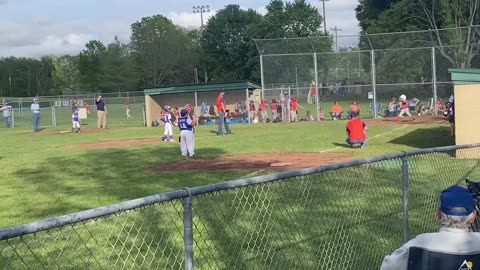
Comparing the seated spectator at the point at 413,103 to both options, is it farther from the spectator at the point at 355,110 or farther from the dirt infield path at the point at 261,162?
the dirt infield path at the point at 261,162

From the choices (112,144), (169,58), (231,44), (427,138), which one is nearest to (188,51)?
(169,58)

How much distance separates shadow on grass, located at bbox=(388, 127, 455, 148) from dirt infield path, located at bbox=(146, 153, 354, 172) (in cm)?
341

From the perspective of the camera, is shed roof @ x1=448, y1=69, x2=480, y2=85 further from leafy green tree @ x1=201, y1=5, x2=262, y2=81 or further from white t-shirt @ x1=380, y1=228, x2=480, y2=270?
leafy green tree @ x1=201, y1=5, x2=262, y2=81

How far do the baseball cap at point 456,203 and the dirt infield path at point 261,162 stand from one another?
1013 centimetres

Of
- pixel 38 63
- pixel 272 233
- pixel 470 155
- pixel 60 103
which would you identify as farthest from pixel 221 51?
pixel 272 233

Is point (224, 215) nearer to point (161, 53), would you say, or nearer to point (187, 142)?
point (187, 142)

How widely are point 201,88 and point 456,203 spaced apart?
3463cm

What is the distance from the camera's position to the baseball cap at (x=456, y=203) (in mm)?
3146

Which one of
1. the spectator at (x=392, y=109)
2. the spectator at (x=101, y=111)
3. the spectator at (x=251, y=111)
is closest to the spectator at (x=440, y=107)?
the spectator at (x=392, y=109)

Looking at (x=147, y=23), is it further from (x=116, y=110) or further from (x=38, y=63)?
(x=116, y=110)

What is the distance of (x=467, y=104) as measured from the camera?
50.2 feet

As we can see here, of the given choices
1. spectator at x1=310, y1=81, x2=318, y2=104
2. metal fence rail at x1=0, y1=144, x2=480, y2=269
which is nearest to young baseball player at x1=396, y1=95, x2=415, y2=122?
spectator at x1=310, y1=81, x2=318, y2=104

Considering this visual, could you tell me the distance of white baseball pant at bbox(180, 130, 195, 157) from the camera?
658 inches

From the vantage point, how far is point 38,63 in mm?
114688
